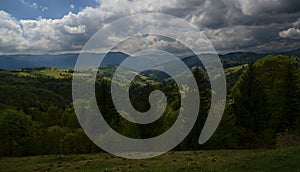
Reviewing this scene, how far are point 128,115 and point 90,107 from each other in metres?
11.5

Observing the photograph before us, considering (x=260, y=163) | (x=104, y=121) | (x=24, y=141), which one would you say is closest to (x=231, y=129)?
(x=104, y=121)

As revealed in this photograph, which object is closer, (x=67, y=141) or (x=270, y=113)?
(x=270, y=113)

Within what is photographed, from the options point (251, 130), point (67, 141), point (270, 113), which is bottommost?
point (67, 141)

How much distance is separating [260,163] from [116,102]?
4577 centimetres

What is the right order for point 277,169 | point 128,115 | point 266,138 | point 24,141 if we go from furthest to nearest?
point 24,141 → point 128,115 → point 266,138 → point 277,169

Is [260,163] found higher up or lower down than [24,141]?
higher up

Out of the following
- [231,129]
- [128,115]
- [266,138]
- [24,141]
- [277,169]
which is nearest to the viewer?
[277,169]

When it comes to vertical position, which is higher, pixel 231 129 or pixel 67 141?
pixel 231 129

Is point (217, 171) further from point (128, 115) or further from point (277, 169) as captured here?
point (128, 115)

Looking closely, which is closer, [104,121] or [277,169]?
[277,169]

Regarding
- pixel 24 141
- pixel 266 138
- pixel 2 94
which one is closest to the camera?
pixel 266 138

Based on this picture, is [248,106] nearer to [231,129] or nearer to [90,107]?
[231,129]

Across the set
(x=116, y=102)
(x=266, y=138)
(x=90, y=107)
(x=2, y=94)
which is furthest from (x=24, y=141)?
(x=2, y=94)

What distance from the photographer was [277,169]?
1652cm
